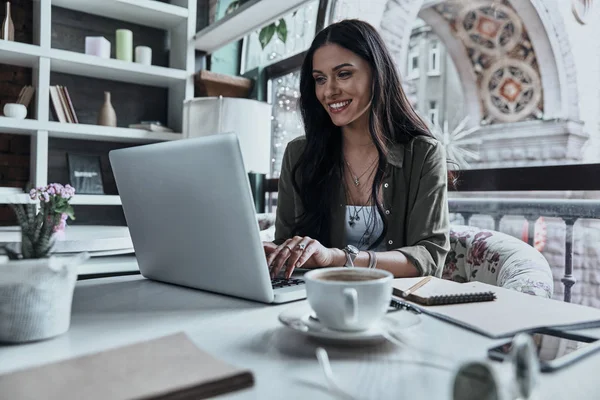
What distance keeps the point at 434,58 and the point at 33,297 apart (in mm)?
14782

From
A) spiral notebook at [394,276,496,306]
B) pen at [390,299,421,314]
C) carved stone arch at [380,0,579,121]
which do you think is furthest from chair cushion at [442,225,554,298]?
carved stone arch at [380,0,579,121]

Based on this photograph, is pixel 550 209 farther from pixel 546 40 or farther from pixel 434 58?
pixel 434 58

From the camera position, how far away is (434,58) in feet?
45.8

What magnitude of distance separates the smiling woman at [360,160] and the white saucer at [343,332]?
652 mm

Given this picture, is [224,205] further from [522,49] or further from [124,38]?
[522,49]

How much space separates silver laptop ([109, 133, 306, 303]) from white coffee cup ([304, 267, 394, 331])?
0.15 m

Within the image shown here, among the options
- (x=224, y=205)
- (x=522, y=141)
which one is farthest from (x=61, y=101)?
(x=522, y=141)

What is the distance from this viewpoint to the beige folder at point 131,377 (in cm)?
37

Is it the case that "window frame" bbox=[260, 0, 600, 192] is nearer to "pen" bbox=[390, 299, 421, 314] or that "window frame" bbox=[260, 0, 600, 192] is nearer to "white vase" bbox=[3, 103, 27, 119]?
"pen" bbox=[390, 299, 421, 314]

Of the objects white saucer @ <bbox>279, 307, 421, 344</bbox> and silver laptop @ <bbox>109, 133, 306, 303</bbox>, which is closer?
white saucer @ <bbox>279, 307, 421, 344</bbox>

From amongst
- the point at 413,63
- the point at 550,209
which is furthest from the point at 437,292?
the point at 413,63

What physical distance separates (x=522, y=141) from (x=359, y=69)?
838 cm

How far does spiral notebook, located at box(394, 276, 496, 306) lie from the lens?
66cm

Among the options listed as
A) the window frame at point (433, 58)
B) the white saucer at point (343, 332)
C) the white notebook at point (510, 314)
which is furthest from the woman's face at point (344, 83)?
the window frame at point (433, 58)
